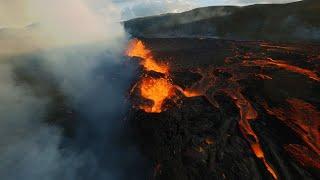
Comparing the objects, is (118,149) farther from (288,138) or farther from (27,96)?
(27,96)

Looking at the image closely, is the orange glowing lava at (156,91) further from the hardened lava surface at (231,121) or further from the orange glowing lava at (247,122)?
the orange glowing lava at (247,122)

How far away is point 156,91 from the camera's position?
2495 cm

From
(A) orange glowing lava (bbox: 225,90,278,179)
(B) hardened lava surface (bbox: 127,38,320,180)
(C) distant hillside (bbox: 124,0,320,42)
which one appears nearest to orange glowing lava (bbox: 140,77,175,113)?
(B) hardened lava surface (bbox: 127,38,320,180)

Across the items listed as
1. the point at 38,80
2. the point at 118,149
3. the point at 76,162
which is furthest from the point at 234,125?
the point at 38,80

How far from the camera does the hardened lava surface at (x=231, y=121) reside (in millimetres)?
13461

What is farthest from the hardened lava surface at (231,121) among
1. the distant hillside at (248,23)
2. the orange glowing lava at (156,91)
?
the distant hillside at (248,23)

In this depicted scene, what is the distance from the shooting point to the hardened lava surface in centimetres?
1346

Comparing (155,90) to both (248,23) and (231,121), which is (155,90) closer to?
(231,121)

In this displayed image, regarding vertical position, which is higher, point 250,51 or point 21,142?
point 21,142

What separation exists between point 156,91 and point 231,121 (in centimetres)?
868

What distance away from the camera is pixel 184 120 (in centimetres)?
1830

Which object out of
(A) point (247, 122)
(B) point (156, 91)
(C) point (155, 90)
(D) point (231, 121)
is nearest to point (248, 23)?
(C) point (155, 90)

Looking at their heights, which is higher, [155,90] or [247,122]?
[247,122]

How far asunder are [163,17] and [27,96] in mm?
83671
